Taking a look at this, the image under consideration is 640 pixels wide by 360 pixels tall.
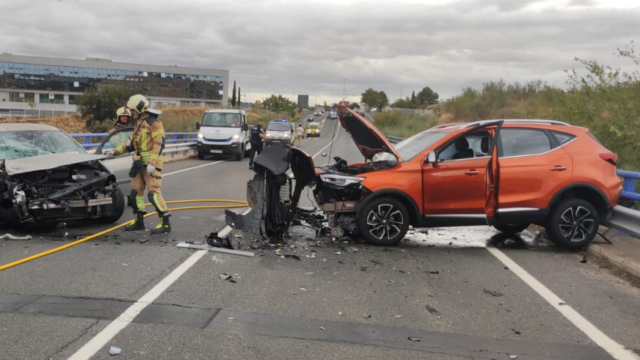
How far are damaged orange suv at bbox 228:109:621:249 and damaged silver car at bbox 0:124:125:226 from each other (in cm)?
229

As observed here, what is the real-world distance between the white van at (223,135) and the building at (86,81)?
242 feet

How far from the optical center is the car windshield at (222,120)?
23075 millimetres

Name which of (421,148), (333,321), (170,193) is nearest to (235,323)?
(333,321)

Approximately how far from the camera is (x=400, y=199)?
22.7ft

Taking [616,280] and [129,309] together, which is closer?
[129,309]

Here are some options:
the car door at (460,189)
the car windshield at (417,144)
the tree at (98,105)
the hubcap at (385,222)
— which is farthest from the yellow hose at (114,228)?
the tree at (98,105)

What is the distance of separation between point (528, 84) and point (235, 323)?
3889 cm

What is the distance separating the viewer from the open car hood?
23.0ft

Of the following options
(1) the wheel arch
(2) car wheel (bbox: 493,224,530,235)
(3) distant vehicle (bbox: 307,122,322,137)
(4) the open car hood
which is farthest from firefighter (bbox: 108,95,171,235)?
(3) distant vehicle (bbox: 307,122,322,137)

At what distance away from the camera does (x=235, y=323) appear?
4.12m

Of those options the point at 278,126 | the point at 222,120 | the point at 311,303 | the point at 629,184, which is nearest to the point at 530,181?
the point at 629,184

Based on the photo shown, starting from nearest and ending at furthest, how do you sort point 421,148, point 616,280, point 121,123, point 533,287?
point 533,287 < point 616,280 < point 421,148 < point 121,123

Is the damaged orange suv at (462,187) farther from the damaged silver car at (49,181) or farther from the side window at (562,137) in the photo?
the damaged silver car at (49,181)

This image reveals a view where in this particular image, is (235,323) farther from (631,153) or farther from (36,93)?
(36,93)
